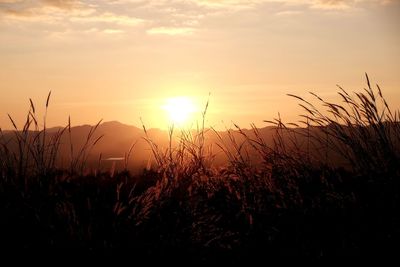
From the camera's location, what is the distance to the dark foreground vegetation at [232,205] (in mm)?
4113

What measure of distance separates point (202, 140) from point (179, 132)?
32cm

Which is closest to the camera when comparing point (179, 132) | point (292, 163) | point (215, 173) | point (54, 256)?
point (54, 256)

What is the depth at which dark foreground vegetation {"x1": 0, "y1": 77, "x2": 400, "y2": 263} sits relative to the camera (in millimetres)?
4113

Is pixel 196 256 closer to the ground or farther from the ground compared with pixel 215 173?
closer to the ground

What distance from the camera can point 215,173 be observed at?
20.3ft

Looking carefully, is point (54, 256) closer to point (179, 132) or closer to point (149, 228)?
point (149, 228)

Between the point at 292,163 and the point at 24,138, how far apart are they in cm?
278

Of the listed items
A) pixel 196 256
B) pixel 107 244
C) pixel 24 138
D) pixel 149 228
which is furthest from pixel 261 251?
pixel 24 138

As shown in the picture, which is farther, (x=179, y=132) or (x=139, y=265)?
(x=179, y=132)

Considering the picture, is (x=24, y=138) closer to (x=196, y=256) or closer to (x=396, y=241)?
(x=196, y=256)

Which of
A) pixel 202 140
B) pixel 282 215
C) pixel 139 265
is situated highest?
pixel 202 140

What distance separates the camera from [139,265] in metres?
3.91

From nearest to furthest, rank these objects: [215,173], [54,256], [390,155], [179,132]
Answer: [54,256] → [390,155] → [215,173] → [179,132]

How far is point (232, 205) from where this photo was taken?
5383mm
